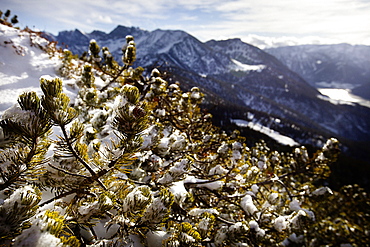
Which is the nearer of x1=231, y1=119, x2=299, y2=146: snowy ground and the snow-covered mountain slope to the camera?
the snow-covered mountain slope

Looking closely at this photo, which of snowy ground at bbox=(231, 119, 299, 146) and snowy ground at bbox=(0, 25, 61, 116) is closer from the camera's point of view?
snowy ground at bbox=(0, 25, 61, 116)

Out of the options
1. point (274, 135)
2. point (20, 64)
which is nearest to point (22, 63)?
point (20, 64)

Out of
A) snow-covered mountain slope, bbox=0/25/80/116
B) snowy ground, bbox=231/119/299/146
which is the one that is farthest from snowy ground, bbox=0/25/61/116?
snowy ground, bbox=231/119/299/146

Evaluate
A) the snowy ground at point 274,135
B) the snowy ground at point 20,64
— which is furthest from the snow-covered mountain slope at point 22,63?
the snowy ground at point 274,135

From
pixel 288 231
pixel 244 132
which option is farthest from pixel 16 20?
pixel 244 132

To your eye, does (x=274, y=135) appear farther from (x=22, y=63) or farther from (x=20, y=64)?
(x=20, y=64)

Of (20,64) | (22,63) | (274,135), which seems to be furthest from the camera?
(274,135)

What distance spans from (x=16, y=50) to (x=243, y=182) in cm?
998

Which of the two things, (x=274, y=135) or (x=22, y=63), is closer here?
(x=22, y=63)

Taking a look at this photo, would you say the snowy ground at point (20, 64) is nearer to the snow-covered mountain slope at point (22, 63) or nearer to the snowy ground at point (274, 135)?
the snow-covered mountain slope at point (22, 63)

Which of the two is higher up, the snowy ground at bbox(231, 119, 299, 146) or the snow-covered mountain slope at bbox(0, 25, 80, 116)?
the snow-covered mountain slope at bbox(0, 25, 80, 116)

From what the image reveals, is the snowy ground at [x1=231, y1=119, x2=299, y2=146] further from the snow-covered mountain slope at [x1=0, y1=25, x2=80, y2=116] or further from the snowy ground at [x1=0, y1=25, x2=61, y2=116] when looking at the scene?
the snowy ground at [x1=0, y1=25, x2=61, y2=116]

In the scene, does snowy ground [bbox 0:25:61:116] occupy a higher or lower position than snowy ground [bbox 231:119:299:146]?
higher

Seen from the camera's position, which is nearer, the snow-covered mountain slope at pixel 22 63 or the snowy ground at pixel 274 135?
the snow-covered mountain slope at pixel 22 63
